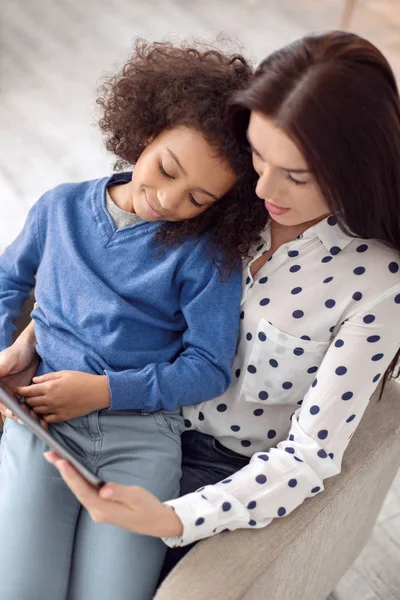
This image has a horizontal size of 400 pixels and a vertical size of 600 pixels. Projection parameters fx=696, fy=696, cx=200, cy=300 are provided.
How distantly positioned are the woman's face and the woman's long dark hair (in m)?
0.02

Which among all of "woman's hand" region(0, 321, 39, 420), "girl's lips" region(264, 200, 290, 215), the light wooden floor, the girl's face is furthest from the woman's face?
the light wooden floor

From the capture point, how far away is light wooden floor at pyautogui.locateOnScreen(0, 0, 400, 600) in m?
2.86

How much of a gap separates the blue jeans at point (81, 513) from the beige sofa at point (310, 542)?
0.42 ft

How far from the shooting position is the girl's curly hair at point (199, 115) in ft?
3.58

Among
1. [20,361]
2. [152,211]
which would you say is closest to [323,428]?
[152,211]

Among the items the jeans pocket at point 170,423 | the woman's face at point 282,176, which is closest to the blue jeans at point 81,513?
the jeans pocket at point 170,423

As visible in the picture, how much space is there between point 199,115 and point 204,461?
2.02 ft

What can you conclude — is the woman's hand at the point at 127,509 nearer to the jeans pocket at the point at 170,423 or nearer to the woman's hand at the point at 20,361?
the jeans pocket at the point at 170,423

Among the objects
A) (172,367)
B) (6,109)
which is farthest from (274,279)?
(6,109)

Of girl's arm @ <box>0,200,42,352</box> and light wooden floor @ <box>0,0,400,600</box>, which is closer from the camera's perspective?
girl's arm @ <box>0,200,42,352</box>

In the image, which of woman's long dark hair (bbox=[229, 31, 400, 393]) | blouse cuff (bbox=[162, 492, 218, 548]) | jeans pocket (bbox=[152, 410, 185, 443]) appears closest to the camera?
woman's long dark hair (bbox=[229, 31, 400, 393])

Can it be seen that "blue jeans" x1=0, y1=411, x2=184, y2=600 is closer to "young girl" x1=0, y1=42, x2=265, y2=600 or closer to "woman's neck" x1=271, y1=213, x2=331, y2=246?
"young girl" x1=0, y1=42, x2=265, y2=600

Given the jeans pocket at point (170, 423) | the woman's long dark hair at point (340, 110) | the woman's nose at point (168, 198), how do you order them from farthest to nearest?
the jeans pocket at point (170, 423), the woman's nose at point (168, 198), the woman's long dark hair at point (340, 110)

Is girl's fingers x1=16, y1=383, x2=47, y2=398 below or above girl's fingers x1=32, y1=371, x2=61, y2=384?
above
